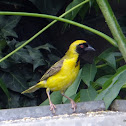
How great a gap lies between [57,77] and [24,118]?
0.73 m

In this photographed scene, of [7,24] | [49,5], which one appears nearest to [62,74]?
[7,24]

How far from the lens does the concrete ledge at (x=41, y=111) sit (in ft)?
6.29

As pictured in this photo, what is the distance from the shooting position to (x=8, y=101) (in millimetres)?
3350

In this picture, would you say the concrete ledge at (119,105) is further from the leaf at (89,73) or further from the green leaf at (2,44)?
the green leaf at (2,44)

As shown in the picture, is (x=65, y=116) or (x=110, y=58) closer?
(x=65, y=116)

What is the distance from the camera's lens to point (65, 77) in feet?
8.38

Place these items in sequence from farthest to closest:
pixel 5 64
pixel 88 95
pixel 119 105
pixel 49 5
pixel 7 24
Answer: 1. pixel 49 5
2. pixel 7 24
3. pixel 5 64
4. pixel 88 95
5. pixel 119 105

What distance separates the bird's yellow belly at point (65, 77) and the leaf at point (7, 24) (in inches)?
39.3

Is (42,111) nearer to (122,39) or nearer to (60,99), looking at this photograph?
(122,39)

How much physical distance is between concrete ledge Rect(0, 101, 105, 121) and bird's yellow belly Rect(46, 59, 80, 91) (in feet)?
1.50

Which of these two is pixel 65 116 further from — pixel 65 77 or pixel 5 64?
pixel 5 64

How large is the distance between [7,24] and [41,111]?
1676 millimetres

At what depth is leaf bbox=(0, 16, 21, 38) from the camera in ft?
11.2

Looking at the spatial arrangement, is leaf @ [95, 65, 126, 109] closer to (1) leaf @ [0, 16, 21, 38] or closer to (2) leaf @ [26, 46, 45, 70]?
(2) leaf @ [26, 46, 45, 70]
